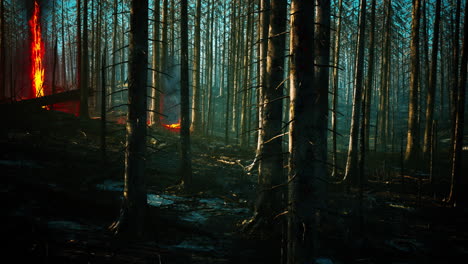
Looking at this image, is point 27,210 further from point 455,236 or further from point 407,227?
point 455,236

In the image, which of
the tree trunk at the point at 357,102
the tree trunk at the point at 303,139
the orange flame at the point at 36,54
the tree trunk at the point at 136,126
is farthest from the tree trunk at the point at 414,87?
the orange flame at the point at 36,54

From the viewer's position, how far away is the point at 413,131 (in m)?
16.0

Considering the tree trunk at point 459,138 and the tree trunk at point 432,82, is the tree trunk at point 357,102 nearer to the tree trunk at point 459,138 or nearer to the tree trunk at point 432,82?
the tree trunk at point 459,138

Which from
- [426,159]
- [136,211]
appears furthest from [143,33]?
[426,159]

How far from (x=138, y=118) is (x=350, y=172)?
8.71 m

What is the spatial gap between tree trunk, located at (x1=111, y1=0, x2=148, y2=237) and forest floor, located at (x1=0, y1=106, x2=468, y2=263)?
47cm

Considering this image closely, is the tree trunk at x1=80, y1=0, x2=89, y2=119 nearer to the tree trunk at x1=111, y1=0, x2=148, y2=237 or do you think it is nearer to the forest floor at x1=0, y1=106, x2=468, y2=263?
the forest floor at x1=0, y1=106, x2=468, y2=263

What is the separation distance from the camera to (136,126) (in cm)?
606

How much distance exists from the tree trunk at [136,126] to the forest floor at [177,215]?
0.47 metres

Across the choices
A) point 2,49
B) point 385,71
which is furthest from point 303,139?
point 2,49

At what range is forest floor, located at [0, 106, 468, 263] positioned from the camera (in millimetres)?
5535

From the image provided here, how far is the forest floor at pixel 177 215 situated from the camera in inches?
218

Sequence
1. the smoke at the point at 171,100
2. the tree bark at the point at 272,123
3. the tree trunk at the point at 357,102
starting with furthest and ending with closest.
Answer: the smoke at the point at 171,100 → the tree trunk at the point at 357,102 → the tree bark at the point at 272,123

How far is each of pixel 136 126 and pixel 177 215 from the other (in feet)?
9.91
